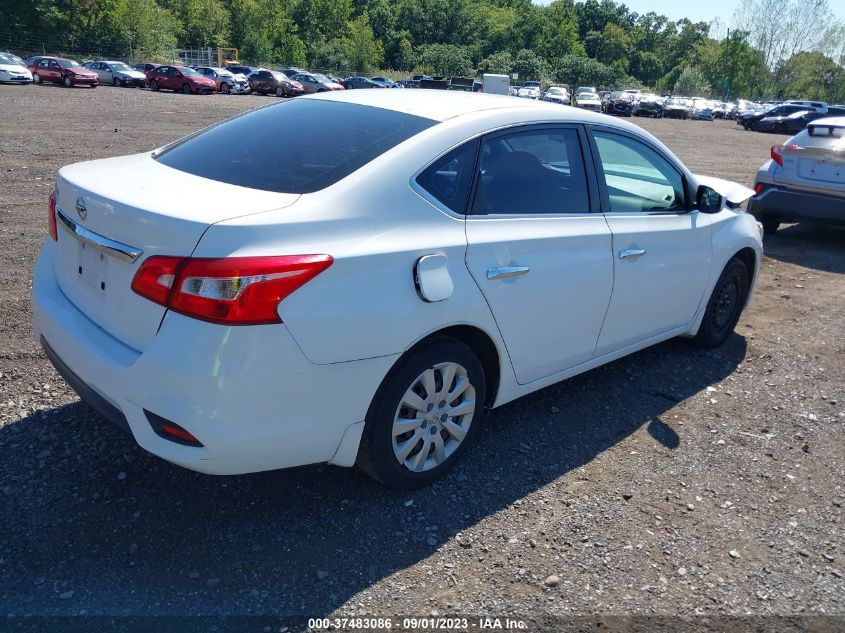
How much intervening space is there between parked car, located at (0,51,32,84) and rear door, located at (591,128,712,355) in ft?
131

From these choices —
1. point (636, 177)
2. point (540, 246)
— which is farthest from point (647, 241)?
point (540, 246)

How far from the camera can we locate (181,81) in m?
41.5

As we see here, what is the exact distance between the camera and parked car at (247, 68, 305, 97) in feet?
151

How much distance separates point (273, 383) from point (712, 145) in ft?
91.0

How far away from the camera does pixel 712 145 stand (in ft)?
88.5

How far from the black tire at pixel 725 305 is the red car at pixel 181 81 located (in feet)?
136

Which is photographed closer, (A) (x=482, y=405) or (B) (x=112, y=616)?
(B) (x=112, y=616)

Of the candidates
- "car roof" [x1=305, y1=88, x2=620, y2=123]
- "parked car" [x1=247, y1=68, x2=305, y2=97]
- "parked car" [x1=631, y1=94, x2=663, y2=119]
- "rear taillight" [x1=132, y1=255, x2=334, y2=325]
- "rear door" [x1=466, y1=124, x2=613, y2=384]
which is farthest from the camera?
"parked car" [x1=631, y1=94, x2=663, y2=119]

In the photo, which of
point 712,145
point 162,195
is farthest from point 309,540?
point 712,145

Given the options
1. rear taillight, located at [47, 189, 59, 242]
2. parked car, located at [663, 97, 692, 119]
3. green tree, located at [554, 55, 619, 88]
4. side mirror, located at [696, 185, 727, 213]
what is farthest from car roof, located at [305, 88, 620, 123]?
green tree, located at [554, 55, 619, 88]

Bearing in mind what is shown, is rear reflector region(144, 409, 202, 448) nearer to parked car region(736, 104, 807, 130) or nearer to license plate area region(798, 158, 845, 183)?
license plate area region(798, 158, 845, 183)

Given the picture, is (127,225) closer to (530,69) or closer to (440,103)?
(440,103)

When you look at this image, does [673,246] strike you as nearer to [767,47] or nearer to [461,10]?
[767,47]

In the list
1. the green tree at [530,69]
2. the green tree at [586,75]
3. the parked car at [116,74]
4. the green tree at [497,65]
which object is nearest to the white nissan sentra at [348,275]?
the parked car at [116,74]
